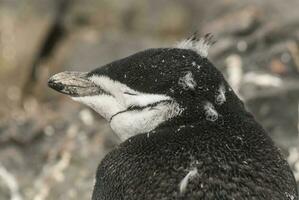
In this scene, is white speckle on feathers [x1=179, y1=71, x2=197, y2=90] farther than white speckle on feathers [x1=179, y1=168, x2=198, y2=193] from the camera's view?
Yes

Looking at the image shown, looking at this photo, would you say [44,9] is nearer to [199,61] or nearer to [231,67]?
[231,67]

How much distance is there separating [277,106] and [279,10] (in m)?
1.53

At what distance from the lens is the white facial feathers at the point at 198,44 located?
217 centimetres

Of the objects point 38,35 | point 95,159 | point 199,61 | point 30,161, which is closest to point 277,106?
point 95,159

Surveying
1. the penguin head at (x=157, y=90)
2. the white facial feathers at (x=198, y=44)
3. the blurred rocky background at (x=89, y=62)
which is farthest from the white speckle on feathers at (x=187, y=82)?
the blurred rocky background at (x=89, y=62)

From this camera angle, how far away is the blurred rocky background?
3801mm

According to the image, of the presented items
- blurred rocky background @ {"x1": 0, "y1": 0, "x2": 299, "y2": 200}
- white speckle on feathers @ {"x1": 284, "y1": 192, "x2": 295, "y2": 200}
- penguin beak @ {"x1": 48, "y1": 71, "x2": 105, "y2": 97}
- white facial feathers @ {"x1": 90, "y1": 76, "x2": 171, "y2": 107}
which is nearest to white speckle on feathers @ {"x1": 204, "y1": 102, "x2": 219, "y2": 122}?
white facial feathers @ {"x1": 90, "y1": 76, "x2": 171, "y2": 107}

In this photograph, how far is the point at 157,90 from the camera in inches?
77.2

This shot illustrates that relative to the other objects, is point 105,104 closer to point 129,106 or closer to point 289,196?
point 129,106

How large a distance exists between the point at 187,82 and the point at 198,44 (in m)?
0.29

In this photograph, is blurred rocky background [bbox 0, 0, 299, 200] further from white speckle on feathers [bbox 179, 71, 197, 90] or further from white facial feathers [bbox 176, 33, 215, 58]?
white speckle on feathers [bbox 179, 71, 197, 90]

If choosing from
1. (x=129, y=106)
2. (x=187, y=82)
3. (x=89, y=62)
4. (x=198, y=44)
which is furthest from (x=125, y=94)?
Result: (x=89, y=62)

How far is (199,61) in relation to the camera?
2041mm

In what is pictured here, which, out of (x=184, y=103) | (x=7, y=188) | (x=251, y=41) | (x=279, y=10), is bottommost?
(x=7, y=188)
